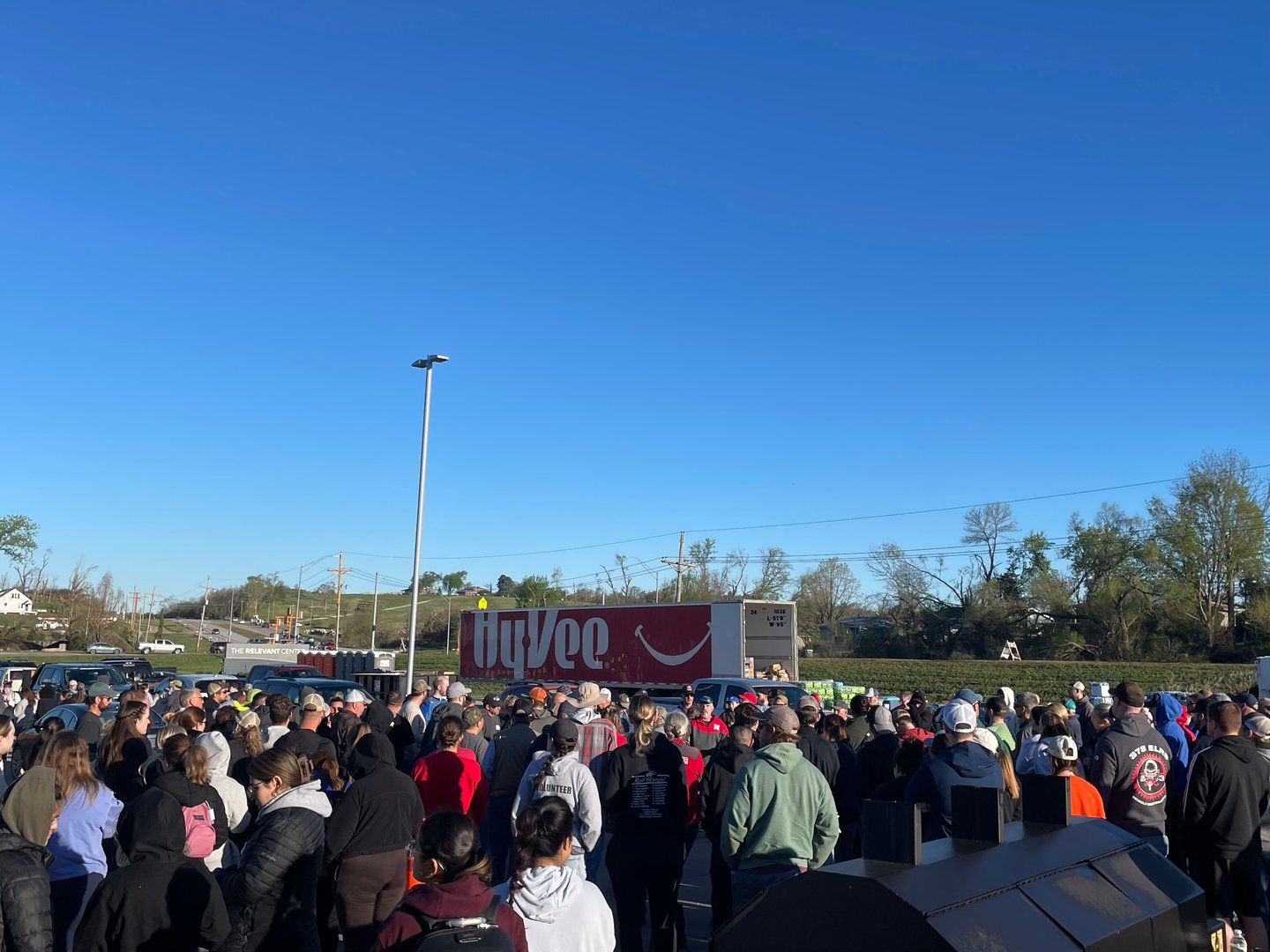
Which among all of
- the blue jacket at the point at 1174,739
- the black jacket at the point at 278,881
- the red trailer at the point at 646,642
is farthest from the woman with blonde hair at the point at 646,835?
the red trailer at the point at 646,642

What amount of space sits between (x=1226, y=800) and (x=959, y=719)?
76.1 inches

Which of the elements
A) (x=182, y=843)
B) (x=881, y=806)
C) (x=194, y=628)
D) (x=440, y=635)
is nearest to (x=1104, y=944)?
(x=881, y=806)

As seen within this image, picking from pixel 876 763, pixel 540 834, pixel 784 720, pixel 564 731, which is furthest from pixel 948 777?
pixel 540 834

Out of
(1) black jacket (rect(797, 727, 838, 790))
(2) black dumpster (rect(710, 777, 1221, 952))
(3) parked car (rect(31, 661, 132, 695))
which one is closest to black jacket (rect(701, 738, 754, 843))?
(1) black jacket (rect(797, 727, 838, 790))

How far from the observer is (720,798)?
7.59 m

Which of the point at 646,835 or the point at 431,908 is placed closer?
the point at 431,908

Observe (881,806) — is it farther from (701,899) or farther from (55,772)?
(701,899)

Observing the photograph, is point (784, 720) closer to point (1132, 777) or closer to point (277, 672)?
point (1132, 777)

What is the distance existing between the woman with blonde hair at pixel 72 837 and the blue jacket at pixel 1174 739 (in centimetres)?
787

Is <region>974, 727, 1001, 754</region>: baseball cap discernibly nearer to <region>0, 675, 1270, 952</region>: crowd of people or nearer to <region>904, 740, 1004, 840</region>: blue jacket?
<region>0, 675, 1270, 952</region>: crowd of people

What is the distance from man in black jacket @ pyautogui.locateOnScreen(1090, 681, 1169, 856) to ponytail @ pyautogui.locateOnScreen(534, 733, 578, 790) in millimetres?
3820

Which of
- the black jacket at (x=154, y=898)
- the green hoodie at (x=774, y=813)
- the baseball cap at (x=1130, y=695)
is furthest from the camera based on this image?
the baseball cap at (x=1130, y=695)

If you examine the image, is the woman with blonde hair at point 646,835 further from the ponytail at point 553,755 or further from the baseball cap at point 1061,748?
the baseball cap at point 1061,748

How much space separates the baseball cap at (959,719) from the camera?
6660mm
